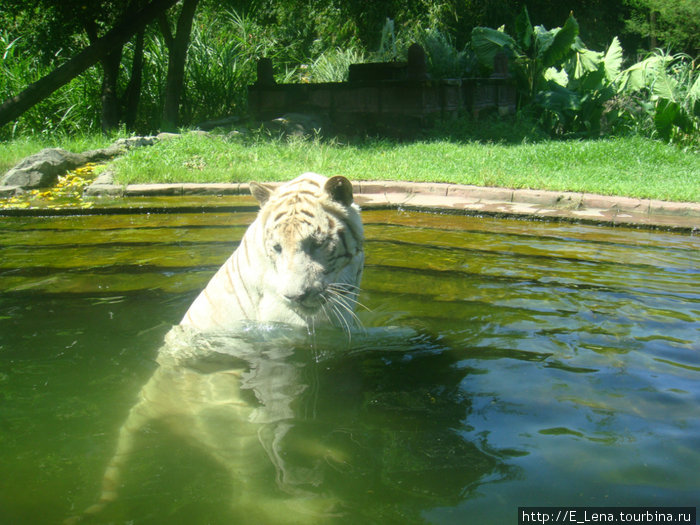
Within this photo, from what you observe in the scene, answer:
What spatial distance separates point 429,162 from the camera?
10102 millimetres

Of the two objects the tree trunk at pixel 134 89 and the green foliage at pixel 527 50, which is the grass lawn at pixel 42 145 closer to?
the tree trunk at pixel 134 89

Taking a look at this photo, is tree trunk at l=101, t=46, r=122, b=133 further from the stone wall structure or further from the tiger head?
the tiger head

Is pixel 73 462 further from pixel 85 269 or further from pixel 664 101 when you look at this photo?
pixel 664 101

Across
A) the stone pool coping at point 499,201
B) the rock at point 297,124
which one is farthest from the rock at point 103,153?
the rock at point 297,124

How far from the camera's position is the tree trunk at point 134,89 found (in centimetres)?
1394

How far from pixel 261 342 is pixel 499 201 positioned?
492 centimetres

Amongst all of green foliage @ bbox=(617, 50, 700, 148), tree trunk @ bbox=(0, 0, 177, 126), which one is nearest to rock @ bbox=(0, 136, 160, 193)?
tree trunk @ bbox=(0, 0, 177, 126)

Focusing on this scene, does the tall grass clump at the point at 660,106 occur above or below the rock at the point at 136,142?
above

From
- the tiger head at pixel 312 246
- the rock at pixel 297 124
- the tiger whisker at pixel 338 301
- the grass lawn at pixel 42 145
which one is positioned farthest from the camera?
the rock at pixel 297 124

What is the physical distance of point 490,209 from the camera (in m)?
7.32

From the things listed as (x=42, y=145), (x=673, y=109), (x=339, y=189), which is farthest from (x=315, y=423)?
(x=42, y=145)

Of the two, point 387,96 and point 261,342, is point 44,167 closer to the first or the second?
point 387,96

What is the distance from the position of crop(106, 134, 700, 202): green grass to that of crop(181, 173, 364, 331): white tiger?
5.13 metres

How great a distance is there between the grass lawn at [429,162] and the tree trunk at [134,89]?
1.96 m
